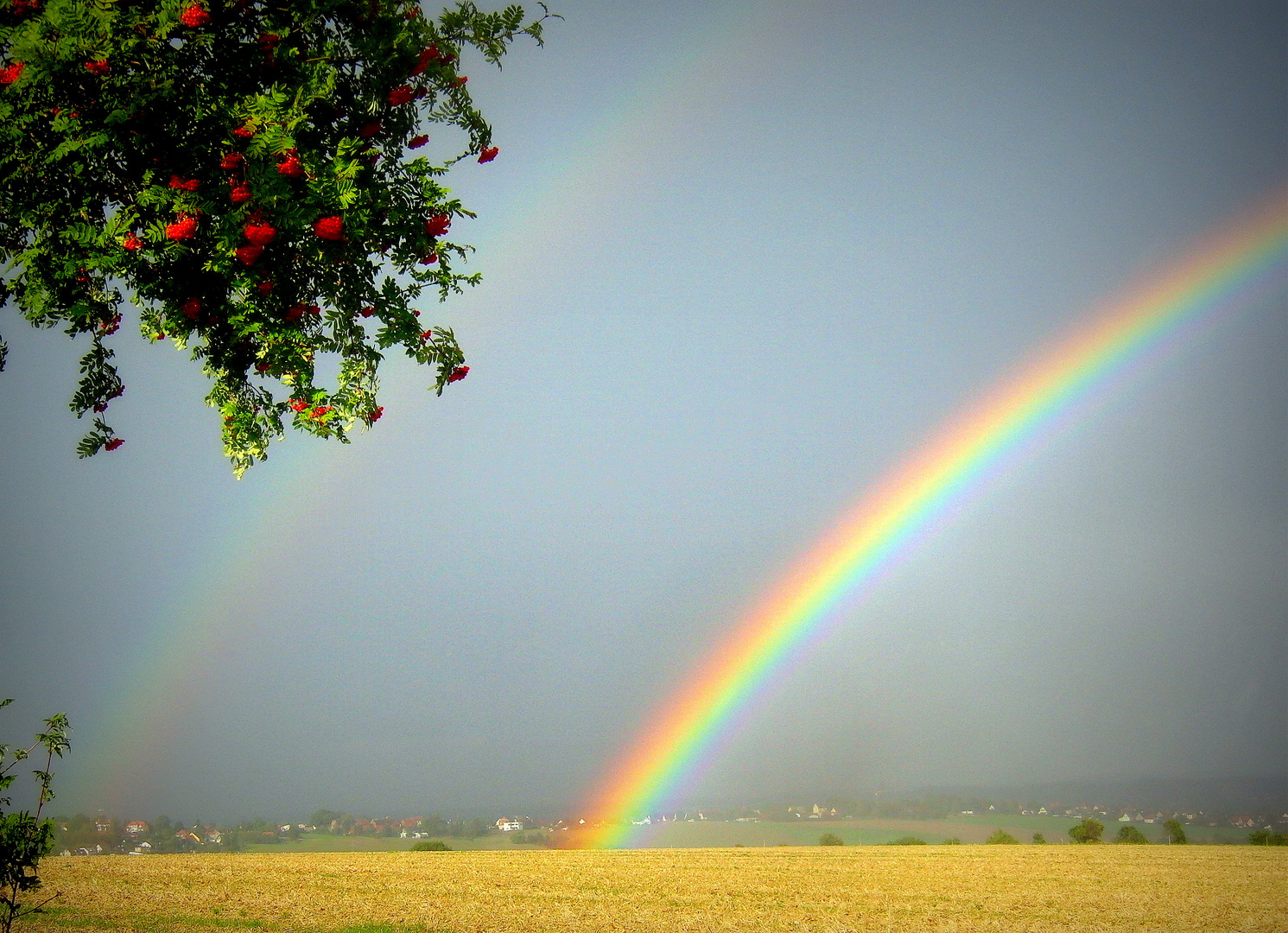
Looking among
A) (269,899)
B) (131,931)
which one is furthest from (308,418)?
(269,899)

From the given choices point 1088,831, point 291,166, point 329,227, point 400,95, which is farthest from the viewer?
point 1088,831

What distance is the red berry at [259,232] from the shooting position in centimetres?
655

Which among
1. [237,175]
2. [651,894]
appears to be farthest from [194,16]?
[651,894]

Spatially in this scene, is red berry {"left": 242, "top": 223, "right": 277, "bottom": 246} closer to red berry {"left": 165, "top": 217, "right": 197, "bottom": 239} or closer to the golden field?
red berry {"left": 165, "top": 217, "right": 197, "bottom": 239}

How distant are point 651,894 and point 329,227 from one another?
24.4 meters

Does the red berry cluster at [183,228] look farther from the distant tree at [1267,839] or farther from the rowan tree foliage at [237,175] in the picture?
the distant tree at [1267,839]

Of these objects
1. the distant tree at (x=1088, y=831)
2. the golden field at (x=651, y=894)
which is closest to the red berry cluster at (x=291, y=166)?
the golden field at (x=651, y=894)

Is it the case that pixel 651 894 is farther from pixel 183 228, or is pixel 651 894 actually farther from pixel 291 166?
pixel 291 166

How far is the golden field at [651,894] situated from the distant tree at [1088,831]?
3195cm

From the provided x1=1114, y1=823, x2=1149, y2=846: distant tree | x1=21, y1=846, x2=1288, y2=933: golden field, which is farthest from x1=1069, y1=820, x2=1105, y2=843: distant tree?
x1=21, y1=846, x2=1288, y2=933: golden field

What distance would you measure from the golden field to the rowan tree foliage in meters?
14.4

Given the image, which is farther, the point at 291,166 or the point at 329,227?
the point at 329,227

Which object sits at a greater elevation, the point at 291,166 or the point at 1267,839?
the point at 291,166

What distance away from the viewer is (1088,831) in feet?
230
